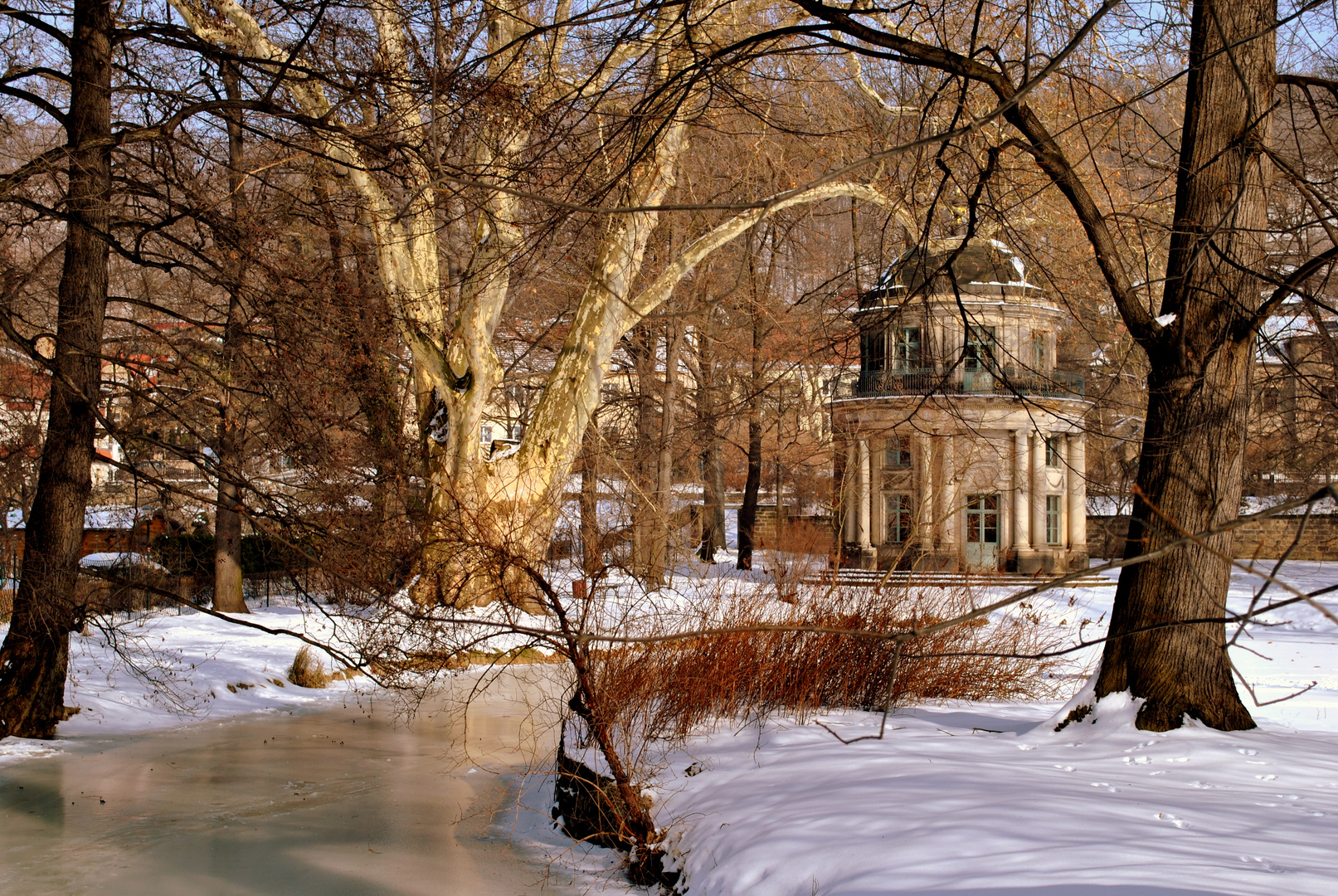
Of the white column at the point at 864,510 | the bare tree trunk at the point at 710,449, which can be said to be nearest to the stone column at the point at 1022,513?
the white column at the point at 864,510

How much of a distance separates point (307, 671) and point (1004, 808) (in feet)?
37.8

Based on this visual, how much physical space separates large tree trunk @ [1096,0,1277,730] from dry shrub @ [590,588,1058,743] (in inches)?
50.9

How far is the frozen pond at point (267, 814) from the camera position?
22.5 ft

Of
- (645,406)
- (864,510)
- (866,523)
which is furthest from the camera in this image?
(864,510)

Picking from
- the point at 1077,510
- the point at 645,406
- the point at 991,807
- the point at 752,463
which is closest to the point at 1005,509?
the point at 1077,510

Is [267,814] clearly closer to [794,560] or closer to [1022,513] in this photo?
[794,560]

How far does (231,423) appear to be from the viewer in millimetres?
15586

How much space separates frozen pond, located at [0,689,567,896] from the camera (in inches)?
270

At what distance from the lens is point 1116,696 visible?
698cm

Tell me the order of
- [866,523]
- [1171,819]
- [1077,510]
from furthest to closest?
[866,523] < [1077,510] < [1171,819]

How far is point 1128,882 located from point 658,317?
15.5 metres

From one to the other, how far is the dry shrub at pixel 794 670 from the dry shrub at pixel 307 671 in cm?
711

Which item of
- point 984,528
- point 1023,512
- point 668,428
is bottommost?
point 984,528

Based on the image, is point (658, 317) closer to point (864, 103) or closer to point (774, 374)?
point (864, 103)
